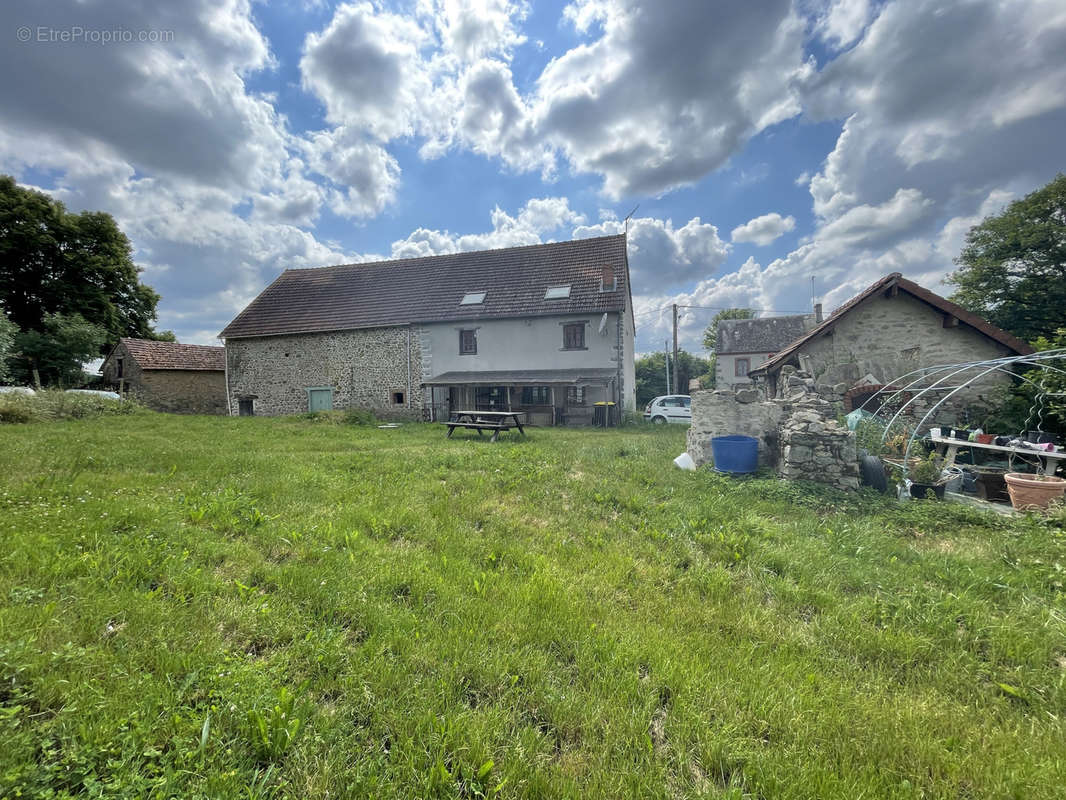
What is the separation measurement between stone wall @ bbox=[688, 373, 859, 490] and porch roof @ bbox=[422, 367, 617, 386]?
26.7ft

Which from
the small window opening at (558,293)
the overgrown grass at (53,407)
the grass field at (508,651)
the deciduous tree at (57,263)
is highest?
the deciduous tree at (57,263)

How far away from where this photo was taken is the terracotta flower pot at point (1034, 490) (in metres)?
5.15

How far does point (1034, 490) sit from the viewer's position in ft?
17.3

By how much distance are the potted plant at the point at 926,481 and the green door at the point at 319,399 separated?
2161cm

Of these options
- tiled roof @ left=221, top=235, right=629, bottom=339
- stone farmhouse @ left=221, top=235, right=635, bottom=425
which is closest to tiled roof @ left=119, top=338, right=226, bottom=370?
stone farmhouse @ left=221, top=235, right=635, bottom=425

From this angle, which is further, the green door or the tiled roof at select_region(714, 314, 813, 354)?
the tiled roof at select_region(714, 314, 813, 354)

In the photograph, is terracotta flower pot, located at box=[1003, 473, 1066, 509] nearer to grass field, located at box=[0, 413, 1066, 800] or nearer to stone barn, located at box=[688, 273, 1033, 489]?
grass field, located at box=[0, 413, 1066, 800]

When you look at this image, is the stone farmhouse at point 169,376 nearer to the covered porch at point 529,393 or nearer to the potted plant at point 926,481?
the covered porch at point 529,393

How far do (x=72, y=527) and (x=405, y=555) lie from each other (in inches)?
117

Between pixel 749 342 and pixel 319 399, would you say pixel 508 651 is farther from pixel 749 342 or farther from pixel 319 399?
pixel 749 342

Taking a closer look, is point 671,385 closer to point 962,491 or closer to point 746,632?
point 962,491

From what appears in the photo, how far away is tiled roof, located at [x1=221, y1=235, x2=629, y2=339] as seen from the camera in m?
18.2

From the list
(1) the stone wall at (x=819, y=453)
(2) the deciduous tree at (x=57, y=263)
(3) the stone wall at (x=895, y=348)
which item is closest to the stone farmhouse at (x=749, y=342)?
(3) the stone wall at (x=895, y=348)

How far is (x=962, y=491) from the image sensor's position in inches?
260
